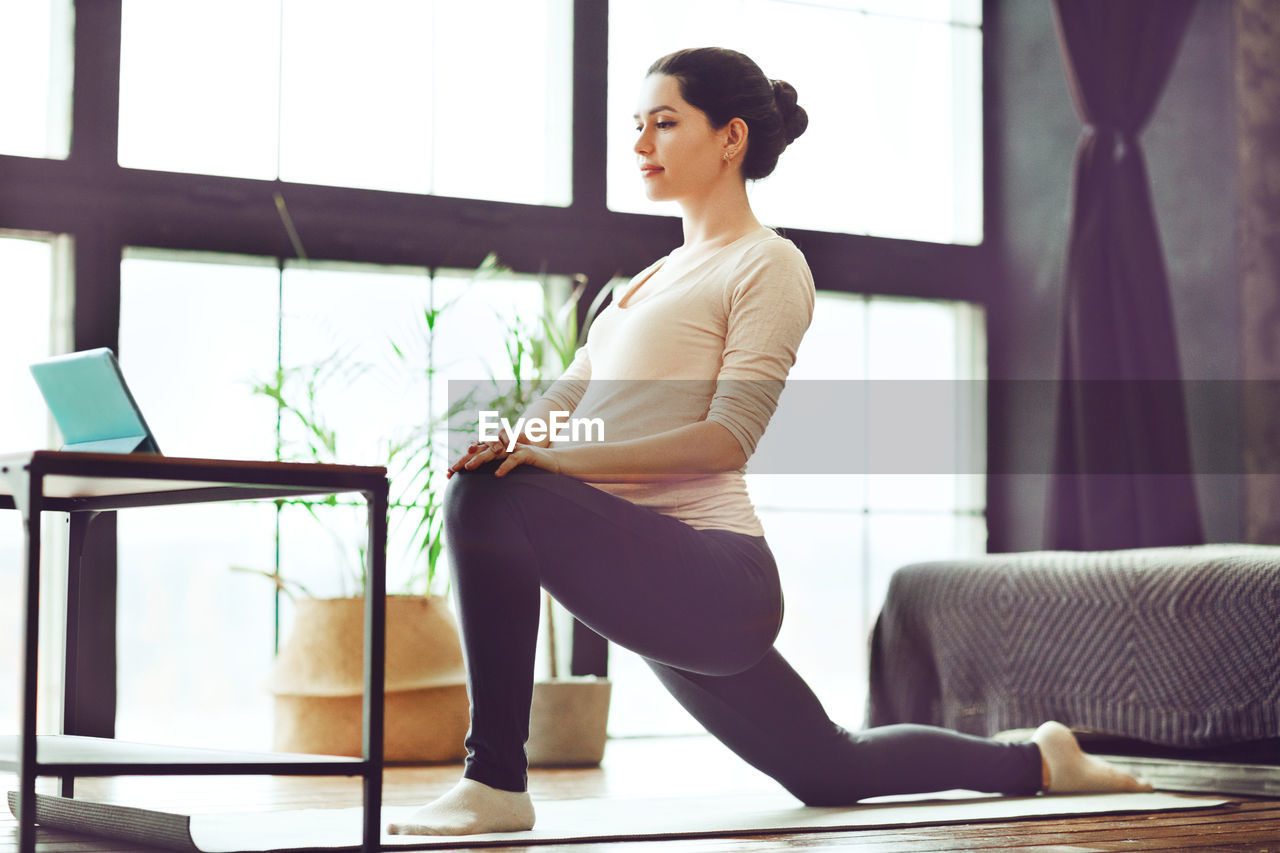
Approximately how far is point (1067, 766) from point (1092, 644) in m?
0.51

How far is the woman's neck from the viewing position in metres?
2.33

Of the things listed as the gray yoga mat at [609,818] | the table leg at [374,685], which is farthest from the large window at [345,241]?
the table leg at [374,685]

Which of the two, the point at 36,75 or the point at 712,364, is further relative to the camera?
the point at 36,75

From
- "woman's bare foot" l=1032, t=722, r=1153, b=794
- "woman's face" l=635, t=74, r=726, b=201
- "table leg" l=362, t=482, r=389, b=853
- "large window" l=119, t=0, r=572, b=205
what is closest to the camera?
"table leg" l=362, t=482, r=389, b=853

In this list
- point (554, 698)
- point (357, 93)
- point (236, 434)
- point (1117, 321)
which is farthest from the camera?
point (1117, 321)

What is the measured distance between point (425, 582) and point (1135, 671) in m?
1.88

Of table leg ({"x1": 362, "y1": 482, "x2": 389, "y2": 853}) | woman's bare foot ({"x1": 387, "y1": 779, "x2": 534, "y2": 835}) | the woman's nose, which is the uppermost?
the woman's nose

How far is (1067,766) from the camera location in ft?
8.90

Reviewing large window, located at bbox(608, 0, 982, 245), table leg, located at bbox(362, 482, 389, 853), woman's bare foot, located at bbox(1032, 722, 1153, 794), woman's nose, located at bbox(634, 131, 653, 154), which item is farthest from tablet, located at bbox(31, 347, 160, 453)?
large window, located at bbox(608, 0, 982, 245)

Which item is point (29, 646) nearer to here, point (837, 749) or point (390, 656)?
point (837, 749)

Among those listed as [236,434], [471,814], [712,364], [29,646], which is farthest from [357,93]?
[29,646]

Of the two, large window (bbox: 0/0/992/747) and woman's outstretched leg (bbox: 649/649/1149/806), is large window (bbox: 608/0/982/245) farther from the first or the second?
woman's outstretched leg (bbox: 649/649/1149/806)

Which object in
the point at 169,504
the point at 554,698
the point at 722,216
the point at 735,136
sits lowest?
the point at 554,698

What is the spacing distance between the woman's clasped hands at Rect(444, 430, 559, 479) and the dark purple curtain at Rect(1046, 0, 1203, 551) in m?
2.77
